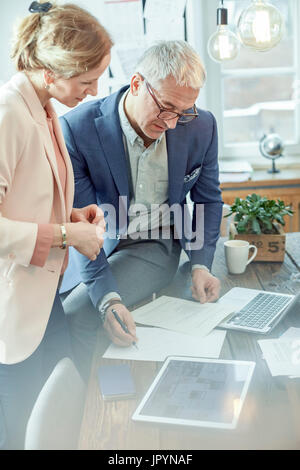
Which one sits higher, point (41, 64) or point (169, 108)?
point (41, 64)

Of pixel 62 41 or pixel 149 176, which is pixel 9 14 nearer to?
pixel 149 176

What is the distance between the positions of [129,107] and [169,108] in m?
0.24

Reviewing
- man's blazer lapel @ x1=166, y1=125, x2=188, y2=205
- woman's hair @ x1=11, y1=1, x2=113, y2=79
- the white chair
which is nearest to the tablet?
the white chair

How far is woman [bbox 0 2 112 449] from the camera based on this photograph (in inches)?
47.9

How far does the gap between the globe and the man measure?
1.68m

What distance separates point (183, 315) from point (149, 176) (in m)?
0.58

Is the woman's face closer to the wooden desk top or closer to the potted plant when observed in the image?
the potted plant

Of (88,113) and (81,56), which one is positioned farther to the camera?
(88,113)

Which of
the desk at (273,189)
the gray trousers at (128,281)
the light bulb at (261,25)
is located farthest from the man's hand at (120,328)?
the desk at (273,189)

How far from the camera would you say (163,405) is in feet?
3.27

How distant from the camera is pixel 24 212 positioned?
1.28m
